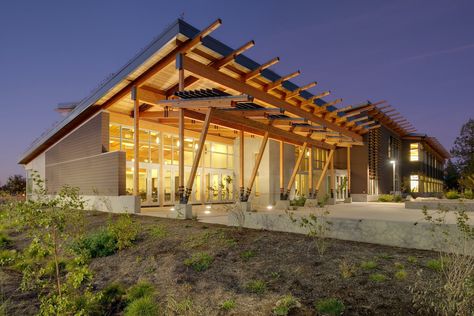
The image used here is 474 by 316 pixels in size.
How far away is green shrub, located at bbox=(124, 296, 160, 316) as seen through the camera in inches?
219

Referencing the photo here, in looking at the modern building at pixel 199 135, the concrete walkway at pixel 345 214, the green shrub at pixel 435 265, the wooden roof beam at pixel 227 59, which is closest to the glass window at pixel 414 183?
the modern building at pixel 199 135

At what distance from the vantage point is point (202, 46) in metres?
13.3

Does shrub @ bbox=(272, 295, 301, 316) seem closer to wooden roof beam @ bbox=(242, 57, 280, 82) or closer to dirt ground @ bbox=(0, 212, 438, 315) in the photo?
dirt ground @ bbox=(0, 212, 438, 315)

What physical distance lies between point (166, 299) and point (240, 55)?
11.3 m

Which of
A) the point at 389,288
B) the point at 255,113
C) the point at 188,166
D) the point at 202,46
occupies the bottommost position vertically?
Result: the point at 389,288

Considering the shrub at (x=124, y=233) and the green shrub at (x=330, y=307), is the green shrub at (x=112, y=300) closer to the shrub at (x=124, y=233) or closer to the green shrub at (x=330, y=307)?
the shrub at (x=124, y=233)

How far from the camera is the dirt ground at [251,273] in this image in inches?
207

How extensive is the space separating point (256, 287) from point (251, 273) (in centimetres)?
64

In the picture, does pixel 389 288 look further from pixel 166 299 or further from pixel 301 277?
pixel 166 299

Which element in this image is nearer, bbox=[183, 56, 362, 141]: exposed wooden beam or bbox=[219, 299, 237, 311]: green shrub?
bbox=[219, 299, 237, 311]: green shrub

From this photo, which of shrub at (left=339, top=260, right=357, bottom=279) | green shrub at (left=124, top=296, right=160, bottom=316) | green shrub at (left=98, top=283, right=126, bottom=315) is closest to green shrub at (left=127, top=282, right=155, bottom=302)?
green shrub at (left=98, top=283, right=126, bottom=315)

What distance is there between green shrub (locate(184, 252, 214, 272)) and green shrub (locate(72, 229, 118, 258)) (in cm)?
273

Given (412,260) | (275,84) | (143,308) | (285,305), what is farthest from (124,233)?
(275,84)

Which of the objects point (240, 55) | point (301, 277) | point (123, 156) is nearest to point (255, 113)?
point (240, 55)
